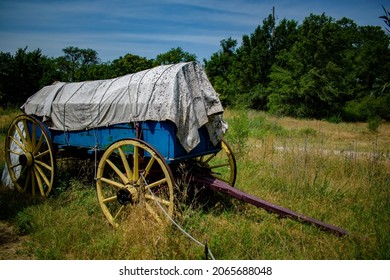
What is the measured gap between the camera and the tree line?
2164cm

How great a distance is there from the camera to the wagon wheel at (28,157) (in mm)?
5023

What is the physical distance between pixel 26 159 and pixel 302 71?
2858 cm

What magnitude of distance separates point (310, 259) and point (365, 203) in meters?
2.21

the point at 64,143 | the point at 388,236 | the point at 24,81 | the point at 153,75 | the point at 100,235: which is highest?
the point at 24,81

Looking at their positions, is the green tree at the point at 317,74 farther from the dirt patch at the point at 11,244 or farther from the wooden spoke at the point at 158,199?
the dirt patch at the point at 11,244

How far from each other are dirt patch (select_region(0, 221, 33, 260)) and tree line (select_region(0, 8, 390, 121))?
18.3m

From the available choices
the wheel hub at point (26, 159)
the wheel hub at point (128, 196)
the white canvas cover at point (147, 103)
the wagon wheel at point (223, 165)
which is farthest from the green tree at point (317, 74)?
the wheel hub at point (128, 196)

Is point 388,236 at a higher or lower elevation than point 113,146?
lower

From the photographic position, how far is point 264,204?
11.1 feet

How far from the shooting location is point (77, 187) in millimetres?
5145

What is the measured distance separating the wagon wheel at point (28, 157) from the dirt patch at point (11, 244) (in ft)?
2.87
